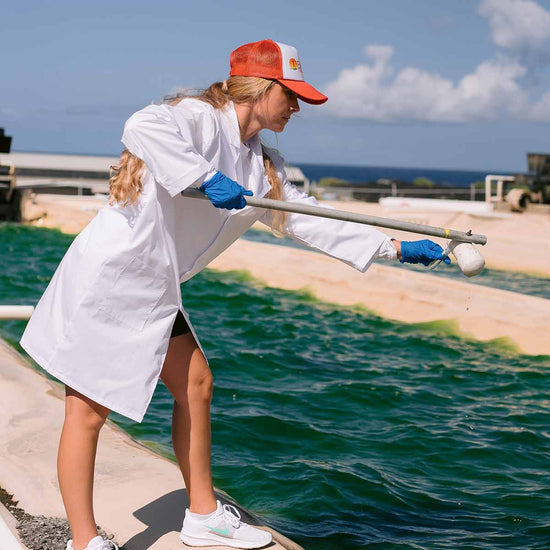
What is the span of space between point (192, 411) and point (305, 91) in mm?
1027

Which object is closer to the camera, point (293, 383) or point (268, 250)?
point (293, 383)

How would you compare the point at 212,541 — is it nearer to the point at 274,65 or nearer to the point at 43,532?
the point at 43,532

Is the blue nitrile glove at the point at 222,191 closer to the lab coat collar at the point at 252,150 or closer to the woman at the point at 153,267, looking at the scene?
the woman at the point at 153,267

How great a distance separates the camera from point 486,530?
12.3 feet

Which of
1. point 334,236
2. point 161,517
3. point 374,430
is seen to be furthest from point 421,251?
point 374,430

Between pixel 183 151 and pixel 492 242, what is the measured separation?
42.5ft

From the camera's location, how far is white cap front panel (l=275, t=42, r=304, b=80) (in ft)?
8.15

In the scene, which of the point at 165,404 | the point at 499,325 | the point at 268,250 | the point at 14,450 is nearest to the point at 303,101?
the point at 14,450

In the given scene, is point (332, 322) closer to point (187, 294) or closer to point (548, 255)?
point (187, 294)

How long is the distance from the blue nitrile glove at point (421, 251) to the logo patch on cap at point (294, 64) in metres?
0.71

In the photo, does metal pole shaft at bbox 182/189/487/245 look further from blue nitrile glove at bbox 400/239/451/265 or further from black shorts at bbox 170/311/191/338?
black shorts at bbox 170/311/191/338

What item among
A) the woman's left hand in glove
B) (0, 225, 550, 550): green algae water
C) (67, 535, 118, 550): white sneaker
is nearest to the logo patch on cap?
the woman's left hand in glove

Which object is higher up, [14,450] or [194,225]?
[194,225]

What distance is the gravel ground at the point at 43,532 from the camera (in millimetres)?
2574
